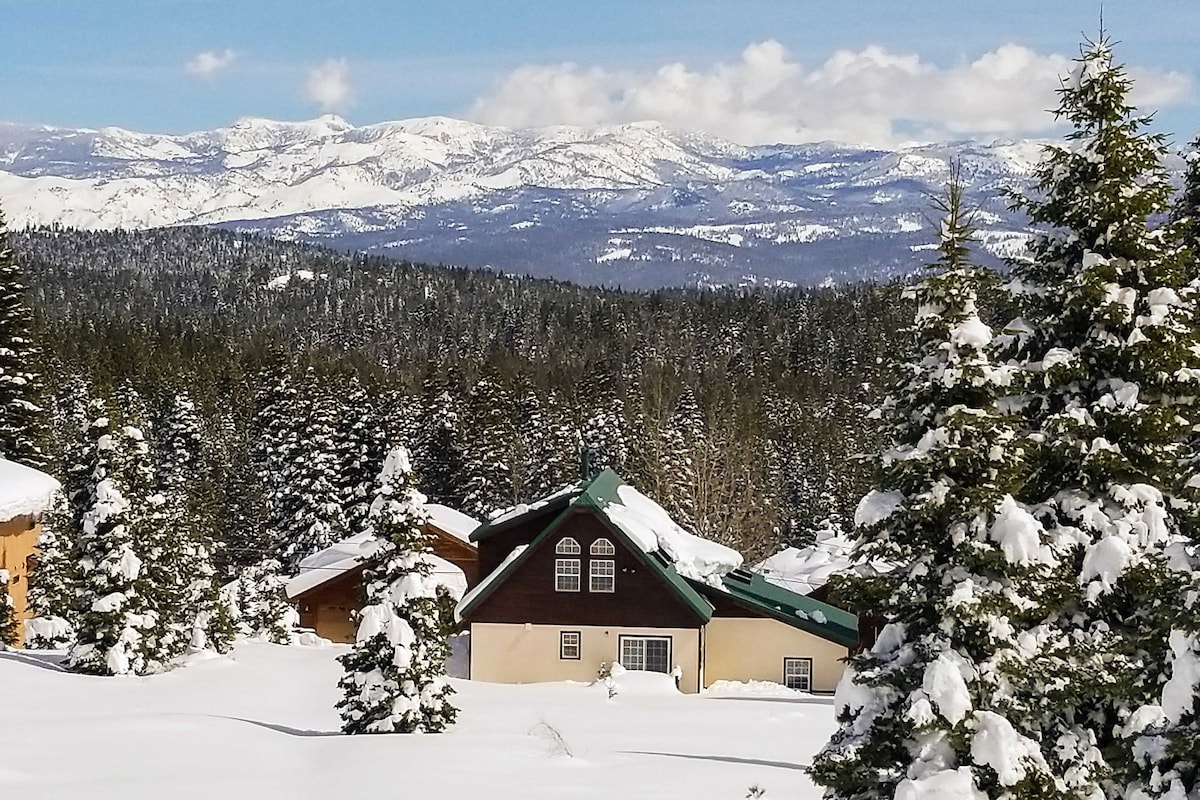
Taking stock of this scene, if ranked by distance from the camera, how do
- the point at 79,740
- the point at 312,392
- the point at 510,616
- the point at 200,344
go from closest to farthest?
the point at 79,740 → the point at 510,616 → the point at 312,392 → the point at 200,344

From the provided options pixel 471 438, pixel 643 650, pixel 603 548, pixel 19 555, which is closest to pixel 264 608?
pixel 19 555

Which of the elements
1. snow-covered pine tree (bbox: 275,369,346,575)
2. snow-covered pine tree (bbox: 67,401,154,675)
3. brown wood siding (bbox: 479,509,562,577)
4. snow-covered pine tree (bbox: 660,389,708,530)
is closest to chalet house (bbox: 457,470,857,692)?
brown wood siding (bbox: 479,509,562,577)

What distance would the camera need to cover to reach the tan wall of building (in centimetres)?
3466

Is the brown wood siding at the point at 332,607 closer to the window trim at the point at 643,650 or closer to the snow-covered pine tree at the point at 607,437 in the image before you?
the window trim at the point at 643,650

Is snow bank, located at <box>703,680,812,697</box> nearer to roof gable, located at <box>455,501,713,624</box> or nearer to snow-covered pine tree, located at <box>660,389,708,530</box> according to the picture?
roof gable, located at <box>455,501,713,624</box>

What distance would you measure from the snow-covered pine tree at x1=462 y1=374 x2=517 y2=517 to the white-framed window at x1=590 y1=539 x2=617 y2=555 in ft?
95.6

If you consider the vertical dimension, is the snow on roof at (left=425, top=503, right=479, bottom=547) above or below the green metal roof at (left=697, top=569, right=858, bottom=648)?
above

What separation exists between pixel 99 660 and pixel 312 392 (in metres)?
47.6

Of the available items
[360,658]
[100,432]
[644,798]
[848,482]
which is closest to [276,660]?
[100,432]

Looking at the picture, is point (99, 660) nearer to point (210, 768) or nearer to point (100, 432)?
point (100, 432)

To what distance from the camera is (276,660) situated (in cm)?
3145

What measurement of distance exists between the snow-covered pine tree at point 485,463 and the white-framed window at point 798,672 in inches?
1231

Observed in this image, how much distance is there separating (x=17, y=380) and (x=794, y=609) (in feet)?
91.6

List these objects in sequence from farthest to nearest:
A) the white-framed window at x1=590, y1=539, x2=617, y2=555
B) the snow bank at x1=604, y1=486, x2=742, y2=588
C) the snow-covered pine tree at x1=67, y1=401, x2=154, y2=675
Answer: the snow bank at x1=604, y1=486, x2=742, y2=588 → the white-framed window at x1=590, y1=539, x2=617, y2=555 → the snow-covered pine tree at x1=67, y1=401, x2=154, y2=675
